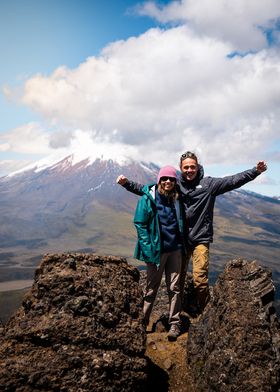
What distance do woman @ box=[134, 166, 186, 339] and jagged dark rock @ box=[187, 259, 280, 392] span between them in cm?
109

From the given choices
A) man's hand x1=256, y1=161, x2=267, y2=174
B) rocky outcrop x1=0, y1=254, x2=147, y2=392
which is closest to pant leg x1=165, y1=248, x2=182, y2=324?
rocky outcrop x1=0, y1=254, x2=147, y2=392

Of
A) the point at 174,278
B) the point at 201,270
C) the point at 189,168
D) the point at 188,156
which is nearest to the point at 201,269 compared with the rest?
the point at 201,270

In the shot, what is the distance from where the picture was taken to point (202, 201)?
20.0 ft

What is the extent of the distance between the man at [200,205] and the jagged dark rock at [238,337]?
980mm

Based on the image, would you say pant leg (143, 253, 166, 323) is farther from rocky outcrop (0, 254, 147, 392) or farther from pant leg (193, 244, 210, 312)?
rocky outcrop (0, 254, 147, 392)

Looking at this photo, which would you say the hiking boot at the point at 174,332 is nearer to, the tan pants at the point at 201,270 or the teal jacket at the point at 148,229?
the tan pants at the point at 201,270

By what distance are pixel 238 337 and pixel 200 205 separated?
2.89 m

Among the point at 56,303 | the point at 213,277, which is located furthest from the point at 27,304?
the point at 213,277

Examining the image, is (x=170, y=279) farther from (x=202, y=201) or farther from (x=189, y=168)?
(x=189, y=168)

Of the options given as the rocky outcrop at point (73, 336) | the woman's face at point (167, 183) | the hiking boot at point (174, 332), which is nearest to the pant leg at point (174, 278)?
the hiking boot at point (174, 332)

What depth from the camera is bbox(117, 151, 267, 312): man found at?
19.6 feet

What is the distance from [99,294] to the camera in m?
3.92

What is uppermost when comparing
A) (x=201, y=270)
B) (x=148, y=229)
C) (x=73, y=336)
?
(x=148, y=229)

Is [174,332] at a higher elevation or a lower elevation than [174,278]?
lower
